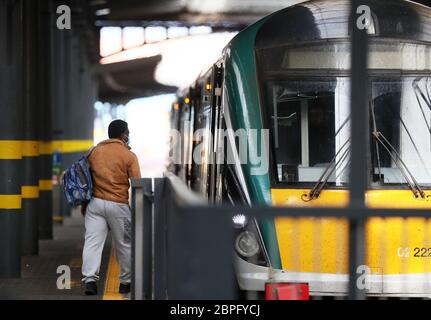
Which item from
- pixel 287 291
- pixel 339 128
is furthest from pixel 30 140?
pixel 287 291

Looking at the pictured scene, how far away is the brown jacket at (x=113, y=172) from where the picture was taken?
9.48 metres

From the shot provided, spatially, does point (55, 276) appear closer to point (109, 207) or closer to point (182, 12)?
point (109, 207)

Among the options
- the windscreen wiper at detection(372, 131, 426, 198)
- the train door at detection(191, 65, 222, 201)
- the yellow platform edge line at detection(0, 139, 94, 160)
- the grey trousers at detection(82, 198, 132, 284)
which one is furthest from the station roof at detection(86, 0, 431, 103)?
the grey trousers at detection(82, 198, 132, 284)

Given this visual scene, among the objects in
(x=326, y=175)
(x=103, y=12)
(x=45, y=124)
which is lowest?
(x=326, y=175)

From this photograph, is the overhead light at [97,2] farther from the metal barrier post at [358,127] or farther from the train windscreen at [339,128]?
the metal barrier post at [358,127]

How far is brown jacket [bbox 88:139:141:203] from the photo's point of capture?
948 cm

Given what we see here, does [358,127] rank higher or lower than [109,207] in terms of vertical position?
higher

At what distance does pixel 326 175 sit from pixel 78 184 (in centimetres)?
240

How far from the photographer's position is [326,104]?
9211 millimetres

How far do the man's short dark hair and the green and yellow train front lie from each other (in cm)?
112

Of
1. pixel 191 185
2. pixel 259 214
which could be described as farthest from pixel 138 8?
pixel 259 214

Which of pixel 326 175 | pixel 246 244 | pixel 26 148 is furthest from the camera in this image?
pixel 26 148

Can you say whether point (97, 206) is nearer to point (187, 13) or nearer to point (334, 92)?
point (334, 92)

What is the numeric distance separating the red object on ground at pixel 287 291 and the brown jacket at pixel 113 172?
331 centimetres
